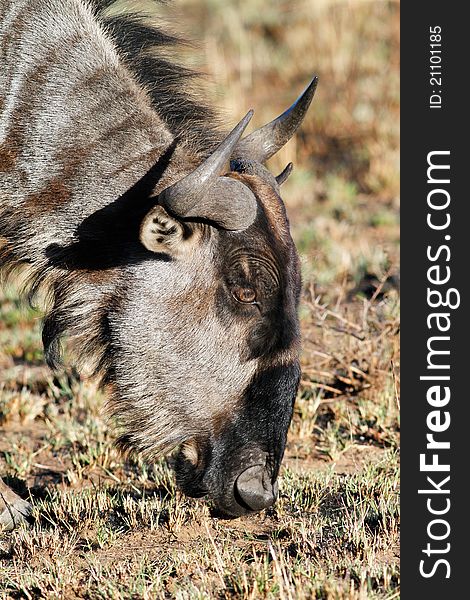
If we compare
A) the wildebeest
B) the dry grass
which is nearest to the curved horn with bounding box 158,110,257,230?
the wildebeest

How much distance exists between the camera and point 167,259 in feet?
15.2

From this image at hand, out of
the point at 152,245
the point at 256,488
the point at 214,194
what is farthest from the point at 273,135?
the point at 256,488

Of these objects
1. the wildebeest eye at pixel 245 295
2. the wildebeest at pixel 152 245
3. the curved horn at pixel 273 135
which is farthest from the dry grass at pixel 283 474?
the wildebeest eye at pixel 245 295

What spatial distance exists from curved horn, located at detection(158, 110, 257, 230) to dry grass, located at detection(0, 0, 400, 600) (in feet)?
4.71

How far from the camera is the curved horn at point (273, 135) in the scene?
5.05 metres

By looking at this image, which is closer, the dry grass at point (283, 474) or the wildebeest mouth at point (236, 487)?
the dry grass at point (283, 474)

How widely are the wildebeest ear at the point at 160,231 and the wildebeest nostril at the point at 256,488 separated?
1.09 m

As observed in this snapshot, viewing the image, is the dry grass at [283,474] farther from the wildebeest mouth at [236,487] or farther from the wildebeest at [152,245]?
the wildebeest at [152,245]

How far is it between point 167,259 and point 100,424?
184 centimetres

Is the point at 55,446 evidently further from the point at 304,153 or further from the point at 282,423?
the point at 304,153

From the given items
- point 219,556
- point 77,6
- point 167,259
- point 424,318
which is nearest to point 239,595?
point 219,556

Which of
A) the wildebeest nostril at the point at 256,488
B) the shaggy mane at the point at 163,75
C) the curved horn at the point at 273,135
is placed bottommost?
the wildebeest nostril at the point at 256,488

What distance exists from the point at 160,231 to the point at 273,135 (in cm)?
101

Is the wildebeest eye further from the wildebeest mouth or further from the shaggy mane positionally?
the shaggy mane
